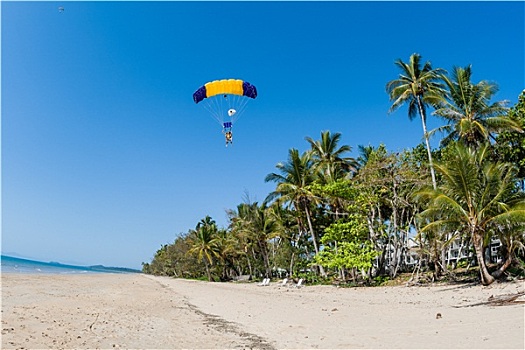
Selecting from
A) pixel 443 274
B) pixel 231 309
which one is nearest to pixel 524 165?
pixel 443 274

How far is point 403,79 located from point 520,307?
2005 centimetres

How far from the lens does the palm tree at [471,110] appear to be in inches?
866

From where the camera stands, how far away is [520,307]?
8.45 meters

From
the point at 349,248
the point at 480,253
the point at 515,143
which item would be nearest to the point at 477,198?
the point at 480,253

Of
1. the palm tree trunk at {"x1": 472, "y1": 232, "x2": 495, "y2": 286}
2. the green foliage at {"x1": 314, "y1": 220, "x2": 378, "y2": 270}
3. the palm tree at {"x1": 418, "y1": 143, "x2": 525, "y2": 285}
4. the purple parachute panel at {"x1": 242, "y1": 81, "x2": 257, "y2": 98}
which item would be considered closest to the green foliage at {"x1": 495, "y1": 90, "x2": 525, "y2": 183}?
the palm tree at {"x1": 418, "y1": 143, "x2": 525, "y2": 285}

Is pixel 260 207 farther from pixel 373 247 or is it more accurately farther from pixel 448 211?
pixel 448 211

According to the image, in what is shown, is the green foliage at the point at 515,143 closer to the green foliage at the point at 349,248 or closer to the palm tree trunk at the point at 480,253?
the palm tree trunk at the point at 480,253

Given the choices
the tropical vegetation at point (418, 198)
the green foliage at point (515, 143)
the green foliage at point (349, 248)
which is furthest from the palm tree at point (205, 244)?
the green foliage at point (515, 143)

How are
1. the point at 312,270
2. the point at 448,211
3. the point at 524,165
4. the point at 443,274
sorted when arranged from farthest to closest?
1. the point at 312,270
2. the point at 443,274
3. the point at 524,165
4. the point at 448,211

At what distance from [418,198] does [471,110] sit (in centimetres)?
922

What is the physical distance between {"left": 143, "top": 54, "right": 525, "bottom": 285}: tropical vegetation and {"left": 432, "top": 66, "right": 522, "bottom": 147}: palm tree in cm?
6

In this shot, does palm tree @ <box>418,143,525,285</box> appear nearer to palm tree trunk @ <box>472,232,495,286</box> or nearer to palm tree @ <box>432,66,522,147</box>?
palm tree trunk @ <box>472,232,495,286</box>

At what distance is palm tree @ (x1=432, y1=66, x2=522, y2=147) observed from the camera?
22.0 meters

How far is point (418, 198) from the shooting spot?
671 inches
